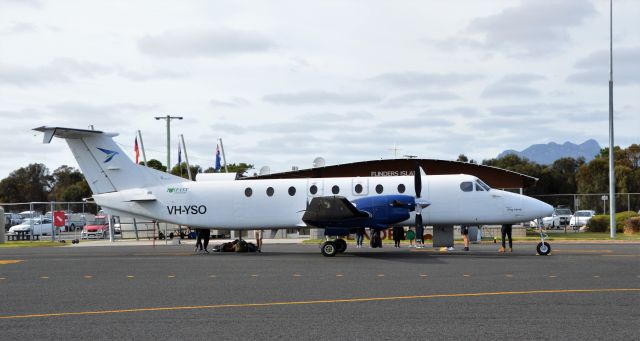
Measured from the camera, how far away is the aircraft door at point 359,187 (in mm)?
29531

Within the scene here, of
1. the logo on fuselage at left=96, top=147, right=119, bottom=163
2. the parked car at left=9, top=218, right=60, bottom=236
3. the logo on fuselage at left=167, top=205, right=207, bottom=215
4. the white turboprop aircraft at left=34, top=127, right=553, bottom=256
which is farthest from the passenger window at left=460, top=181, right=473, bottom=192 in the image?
the parked car at left=9, top=218, right=60, bottom=236

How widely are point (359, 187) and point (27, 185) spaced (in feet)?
392

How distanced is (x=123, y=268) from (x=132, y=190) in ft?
27.9

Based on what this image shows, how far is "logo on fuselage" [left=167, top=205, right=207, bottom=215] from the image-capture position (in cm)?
3064

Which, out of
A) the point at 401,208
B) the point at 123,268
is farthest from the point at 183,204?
the point at 401,208

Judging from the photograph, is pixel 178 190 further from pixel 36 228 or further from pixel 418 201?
pixel 36 228

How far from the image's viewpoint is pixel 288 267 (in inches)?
894

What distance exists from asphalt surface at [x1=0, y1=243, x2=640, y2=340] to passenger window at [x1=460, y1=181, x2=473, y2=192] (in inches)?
200

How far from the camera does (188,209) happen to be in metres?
30.7

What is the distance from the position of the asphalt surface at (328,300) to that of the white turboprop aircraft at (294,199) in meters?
3.74

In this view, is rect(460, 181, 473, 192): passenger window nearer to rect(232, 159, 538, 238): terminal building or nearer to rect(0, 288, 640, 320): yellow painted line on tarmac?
rect(0, 288, 640, 320): yellow painted line on tarmac

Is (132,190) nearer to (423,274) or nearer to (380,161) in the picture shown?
(423,274)

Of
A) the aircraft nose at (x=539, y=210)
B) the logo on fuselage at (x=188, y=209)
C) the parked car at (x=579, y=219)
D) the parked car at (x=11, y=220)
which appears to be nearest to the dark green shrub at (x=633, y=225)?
the parked car at (x=579, y=219)

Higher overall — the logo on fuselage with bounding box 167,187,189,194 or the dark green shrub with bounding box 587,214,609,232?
the logo on fuselage with bounding box 167,187,189,194
